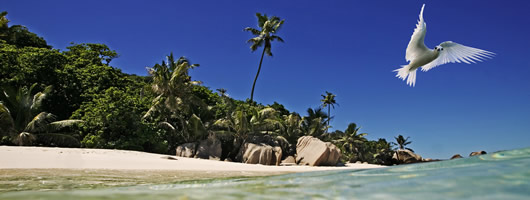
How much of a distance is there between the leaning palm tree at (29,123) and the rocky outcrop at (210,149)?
6963mm

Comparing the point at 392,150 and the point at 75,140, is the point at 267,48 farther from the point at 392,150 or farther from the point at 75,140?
the point at 392,150

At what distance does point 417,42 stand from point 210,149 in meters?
15.8

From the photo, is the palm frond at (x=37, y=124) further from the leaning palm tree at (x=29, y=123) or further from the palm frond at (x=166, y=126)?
the palm frond at (x=166, y=126)

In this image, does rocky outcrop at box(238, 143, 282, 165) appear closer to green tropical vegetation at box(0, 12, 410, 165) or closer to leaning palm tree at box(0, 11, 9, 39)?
green tropical vegetation at box(0, 12, 410, 165)

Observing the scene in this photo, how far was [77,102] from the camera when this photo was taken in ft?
77.6

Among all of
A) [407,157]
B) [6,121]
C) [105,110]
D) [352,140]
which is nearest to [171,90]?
[105,110]

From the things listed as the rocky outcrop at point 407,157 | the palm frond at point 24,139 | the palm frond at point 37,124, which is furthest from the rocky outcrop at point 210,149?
the rocky outcrop at point 407,157

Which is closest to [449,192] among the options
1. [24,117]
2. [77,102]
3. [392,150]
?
[24,117]

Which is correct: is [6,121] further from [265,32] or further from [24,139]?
[265,32]

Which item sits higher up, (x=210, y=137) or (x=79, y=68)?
(x=79, y=68)

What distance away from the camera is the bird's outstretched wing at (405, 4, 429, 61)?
25.1 feet

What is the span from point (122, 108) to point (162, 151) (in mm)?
3631

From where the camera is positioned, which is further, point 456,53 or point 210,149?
point 210,149

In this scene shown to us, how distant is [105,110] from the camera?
19.9m
